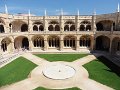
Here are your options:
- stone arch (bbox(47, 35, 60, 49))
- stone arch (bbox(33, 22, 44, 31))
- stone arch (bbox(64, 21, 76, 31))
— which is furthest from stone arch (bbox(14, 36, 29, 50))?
stone arch (bbox(64, 21, 76, 31))

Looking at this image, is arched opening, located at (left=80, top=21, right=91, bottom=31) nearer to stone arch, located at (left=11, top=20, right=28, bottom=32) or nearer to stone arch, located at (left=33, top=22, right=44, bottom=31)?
stone arch, located at (left=33, top=22, right=44, bottom=31)

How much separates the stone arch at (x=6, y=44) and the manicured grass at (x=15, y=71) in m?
8.69

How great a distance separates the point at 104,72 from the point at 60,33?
2197 centimetres

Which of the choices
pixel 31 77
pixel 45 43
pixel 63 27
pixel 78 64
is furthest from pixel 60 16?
pixel 31 77

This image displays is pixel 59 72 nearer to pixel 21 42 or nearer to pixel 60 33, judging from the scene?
pixel 60 33

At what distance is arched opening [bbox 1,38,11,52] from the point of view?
41.1m

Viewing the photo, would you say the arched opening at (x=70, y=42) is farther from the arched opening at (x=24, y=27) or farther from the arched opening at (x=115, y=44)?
the arched opening at (x=24, y=27)

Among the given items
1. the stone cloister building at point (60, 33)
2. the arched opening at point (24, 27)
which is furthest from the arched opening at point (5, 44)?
the arched opening at point (24, 27)

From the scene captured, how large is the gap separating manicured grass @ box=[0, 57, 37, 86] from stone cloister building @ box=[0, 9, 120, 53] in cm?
1184

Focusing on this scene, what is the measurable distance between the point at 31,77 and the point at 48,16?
85.8ft

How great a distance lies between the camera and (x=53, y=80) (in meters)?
24.1

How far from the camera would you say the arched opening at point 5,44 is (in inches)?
1619

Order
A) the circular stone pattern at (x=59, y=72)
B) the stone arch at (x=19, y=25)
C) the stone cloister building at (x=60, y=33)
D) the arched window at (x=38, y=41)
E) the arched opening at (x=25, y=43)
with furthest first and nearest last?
the arched opening at (x=25, y=43) → the arched window at (x=38, y=41) → the stone arch at (x=19, y=25) → the stone cloister building at (x=60, y=33) → the circular stone pattern at (x=59, y=72)

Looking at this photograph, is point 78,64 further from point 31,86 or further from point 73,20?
point 73,20
